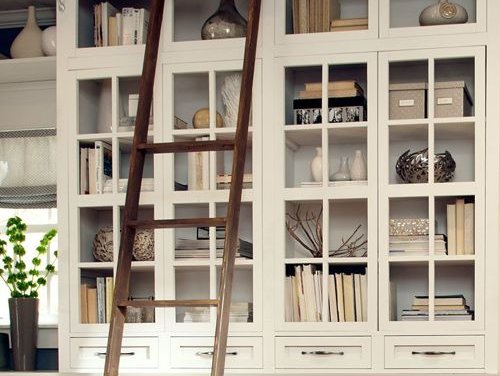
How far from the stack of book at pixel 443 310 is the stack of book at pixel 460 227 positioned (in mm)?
195

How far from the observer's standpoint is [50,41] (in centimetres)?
472

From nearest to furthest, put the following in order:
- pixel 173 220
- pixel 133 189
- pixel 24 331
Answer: pixel 173 220 < pixel 133 189 < pixel 24 331

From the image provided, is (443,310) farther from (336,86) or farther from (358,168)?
(336,86)

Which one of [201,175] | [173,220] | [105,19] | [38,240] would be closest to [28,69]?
[105,19]

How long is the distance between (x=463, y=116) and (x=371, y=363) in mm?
1088

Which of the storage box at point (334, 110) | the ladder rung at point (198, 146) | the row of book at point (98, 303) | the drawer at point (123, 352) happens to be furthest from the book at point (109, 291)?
the storage box at point (334, 110)

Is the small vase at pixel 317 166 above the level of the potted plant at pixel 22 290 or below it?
above

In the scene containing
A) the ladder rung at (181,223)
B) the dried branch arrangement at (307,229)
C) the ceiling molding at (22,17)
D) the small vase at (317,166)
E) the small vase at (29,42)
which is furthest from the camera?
the ceiling molding at (22,17)

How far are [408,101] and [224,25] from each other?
0.87m

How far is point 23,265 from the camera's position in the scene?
4.84 m

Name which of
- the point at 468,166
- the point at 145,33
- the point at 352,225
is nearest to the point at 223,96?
the point at 145,33

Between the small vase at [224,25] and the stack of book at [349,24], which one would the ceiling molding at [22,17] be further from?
the stack of book at [349,24]

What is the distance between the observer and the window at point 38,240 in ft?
16.8

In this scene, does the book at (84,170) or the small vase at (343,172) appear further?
the book at (84,170)
